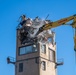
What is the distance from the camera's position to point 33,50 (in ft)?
187

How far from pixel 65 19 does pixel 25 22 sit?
13.2m

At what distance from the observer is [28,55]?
187 ft

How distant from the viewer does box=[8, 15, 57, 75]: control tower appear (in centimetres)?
5606

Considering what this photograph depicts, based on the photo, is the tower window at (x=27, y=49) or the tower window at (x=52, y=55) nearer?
the tower window at (x=27, y=49)

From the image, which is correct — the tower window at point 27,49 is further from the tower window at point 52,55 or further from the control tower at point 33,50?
the tower window at point 52,55

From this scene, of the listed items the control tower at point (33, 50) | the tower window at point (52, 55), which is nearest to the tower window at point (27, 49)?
the control tower at point (33, 50)

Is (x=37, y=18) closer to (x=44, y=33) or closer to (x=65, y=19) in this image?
(x=44, y=33)

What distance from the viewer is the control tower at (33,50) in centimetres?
5606

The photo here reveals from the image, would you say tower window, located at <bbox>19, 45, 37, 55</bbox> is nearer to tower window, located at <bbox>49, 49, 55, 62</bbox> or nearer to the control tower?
the control tower

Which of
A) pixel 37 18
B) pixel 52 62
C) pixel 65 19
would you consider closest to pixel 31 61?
pixel 52 62

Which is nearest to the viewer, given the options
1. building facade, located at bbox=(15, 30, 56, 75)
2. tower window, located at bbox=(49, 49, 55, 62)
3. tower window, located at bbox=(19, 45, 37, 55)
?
building facade, located at bbox=(15, 30, 56, 75)

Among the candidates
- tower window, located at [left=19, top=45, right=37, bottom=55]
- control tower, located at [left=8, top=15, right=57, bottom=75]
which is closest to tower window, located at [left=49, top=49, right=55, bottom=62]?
control tower, located at [left=8, top=15, right=57, bottom=75]

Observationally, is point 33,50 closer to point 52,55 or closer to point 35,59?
point 35,59

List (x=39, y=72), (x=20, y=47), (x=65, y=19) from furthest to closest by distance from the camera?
(x=20, y=47), (x=39, y=72), (x=65, y=19)
